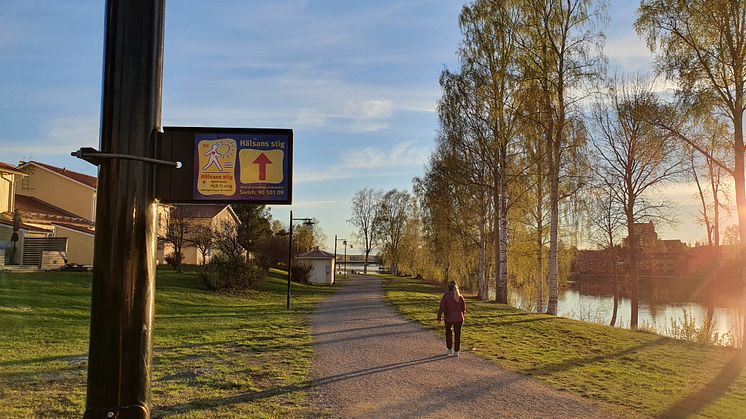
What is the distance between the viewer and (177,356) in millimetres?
9477

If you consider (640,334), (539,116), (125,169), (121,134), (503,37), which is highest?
(503,37)

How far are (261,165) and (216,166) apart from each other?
0.74 ft

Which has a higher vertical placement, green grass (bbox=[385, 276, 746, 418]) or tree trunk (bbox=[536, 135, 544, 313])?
tree trunk (bbox=[536, 135, 544, 313])

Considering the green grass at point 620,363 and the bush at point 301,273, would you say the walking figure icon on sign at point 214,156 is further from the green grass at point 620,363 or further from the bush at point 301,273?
the bush at point 301,273

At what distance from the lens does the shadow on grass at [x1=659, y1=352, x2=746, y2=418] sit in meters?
7.27

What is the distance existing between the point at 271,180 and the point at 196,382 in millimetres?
6059

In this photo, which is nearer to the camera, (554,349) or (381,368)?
(381,368)

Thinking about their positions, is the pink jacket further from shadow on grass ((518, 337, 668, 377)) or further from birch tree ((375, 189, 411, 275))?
birch tree ((375, 189, 411, 275))

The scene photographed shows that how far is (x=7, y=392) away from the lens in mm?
6531

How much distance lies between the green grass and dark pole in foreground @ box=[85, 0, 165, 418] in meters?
6.84

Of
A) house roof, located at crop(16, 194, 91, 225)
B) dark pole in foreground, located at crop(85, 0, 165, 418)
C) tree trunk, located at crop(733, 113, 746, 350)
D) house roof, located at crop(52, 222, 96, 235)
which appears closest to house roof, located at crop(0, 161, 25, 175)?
house roof, located at crop(16, 194, 91, 225)

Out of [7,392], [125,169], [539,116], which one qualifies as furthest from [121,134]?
[539,116]

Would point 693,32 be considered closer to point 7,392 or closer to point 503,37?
point 503,37

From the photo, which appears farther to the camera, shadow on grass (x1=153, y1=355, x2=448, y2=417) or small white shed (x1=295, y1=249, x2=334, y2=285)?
small white shed (x1=295, y1=249, x2=334, y2=285)
